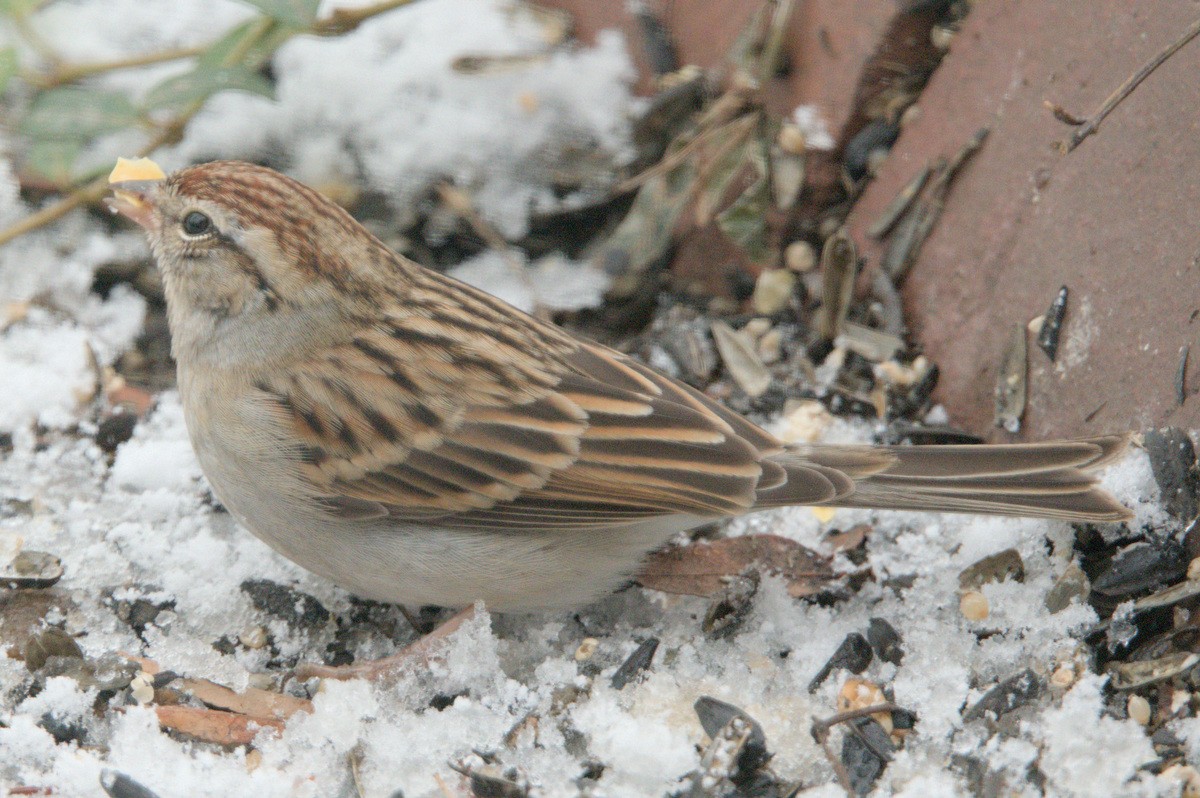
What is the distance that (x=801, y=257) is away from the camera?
4375 millimetres

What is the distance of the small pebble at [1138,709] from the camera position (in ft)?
9.23

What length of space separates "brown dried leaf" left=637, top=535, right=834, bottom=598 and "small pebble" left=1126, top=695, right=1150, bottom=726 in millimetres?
799

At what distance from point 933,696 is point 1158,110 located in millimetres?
1473

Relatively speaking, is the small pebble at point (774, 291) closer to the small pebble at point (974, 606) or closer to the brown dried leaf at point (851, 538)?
the brown dried leaf at point (851, 538)

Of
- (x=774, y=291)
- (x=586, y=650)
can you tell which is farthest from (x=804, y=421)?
(x=586, y=650)

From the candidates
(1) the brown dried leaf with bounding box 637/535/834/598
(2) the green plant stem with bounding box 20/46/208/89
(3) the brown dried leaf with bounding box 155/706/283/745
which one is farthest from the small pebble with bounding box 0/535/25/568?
(2) the green plant stem with bounding box 20/46/208/89

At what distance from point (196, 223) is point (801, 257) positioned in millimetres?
1965

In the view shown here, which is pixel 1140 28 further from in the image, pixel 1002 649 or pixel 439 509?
pixel 439 509

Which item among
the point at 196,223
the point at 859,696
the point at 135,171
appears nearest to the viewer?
the point at 859,696

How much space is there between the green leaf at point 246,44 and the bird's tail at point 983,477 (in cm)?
224

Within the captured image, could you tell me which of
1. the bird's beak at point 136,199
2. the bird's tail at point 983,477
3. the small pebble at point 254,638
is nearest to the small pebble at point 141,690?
the small pebble at point 254,638

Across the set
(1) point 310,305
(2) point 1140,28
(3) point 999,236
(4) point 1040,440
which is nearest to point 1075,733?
(4) point 1040,440

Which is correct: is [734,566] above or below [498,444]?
below

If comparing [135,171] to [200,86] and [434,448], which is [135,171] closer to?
[200,86]
